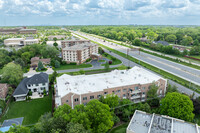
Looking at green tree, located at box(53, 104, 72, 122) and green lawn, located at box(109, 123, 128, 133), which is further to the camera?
green lawn, located at box(109, 123, 128, 133)

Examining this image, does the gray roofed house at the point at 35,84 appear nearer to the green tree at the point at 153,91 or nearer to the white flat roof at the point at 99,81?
the white flat roof at the point at 99,81

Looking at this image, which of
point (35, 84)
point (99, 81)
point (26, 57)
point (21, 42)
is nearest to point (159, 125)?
point (99, 81)

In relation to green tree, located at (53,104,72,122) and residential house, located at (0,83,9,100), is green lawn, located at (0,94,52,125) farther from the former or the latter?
green tree, located at (53,104,72,122)

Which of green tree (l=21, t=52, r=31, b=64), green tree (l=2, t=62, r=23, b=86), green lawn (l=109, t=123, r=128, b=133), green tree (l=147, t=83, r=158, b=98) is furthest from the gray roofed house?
green tree (l=147, t=83, r=158, b=98)

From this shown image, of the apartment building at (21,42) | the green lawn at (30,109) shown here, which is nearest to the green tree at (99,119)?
the green lawn at (30,109)

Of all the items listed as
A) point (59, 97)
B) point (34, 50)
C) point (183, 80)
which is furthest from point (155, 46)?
point (59, 97)

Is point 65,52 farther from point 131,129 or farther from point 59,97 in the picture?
point 131,129
